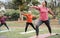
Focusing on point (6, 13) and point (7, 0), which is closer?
point (6, 13)

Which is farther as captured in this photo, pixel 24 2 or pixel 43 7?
pixel 24 2

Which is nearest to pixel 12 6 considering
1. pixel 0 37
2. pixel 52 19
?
pixel 52 19

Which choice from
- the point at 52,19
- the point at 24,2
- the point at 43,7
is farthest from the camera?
the point at 24,2

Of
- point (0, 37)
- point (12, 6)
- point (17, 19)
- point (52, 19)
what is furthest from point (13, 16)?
point (0, 37)

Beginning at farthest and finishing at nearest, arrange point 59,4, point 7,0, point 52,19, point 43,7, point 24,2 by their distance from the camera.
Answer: point 7,0 → point 59,4 → point 24,2 → point 52,19 → point 43,7

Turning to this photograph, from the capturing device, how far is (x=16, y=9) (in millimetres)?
36312

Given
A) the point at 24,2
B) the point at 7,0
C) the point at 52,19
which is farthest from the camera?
the point at 7,0

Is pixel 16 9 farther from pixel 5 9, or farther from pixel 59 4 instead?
pixel 59 4

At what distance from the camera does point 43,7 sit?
1398 cm

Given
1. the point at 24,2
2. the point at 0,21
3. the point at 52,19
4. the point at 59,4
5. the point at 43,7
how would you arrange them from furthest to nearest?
the point at 59,4 → the point at 24,2 → the point at 52,19 → the point at 0,21 → the point at 43,7

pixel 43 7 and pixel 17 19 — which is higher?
pixel 43 7

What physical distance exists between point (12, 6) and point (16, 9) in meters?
1.37

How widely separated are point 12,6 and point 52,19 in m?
8.26

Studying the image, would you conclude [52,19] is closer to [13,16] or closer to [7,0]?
[13,16]
